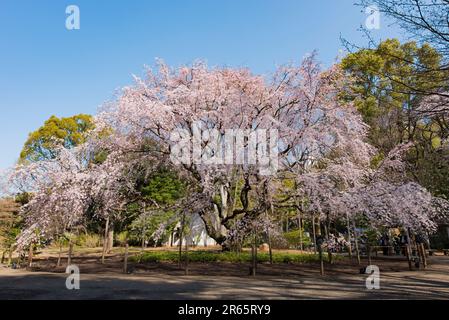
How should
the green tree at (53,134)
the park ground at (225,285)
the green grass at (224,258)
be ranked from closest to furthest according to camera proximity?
the park ground at (225,285), the green grass at (224,258), the green tree at (53,134)

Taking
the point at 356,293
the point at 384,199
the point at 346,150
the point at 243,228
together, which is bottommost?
the point at 356,293

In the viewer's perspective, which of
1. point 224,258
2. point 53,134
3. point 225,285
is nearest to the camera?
point 225,285

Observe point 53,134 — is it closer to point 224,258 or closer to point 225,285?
point 224,258

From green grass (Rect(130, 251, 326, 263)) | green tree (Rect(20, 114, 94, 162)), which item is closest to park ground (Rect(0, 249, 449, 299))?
green grass (Rect(130, 251, 326, 263))

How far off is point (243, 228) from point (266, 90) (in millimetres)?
6704

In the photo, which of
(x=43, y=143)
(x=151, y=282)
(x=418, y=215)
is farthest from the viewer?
(x=43, y=143)

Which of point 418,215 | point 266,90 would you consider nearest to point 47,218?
point 266,90

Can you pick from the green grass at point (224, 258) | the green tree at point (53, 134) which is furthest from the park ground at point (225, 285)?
the green tree at point (53, 134)

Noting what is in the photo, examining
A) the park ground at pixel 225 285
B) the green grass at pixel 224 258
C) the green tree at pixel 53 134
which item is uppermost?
the green tree at pixel 53 134

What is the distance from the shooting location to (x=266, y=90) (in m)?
15.0

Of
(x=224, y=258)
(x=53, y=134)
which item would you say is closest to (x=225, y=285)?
(x=224, y=258)

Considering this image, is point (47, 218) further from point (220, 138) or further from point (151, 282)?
point (220, 138)

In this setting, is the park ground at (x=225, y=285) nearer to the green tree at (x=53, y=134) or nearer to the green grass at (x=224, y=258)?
the green grass at (x=224, y=258)

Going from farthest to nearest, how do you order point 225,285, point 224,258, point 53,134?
1. point 53,134
2. point 224,258
3. point 225,285
